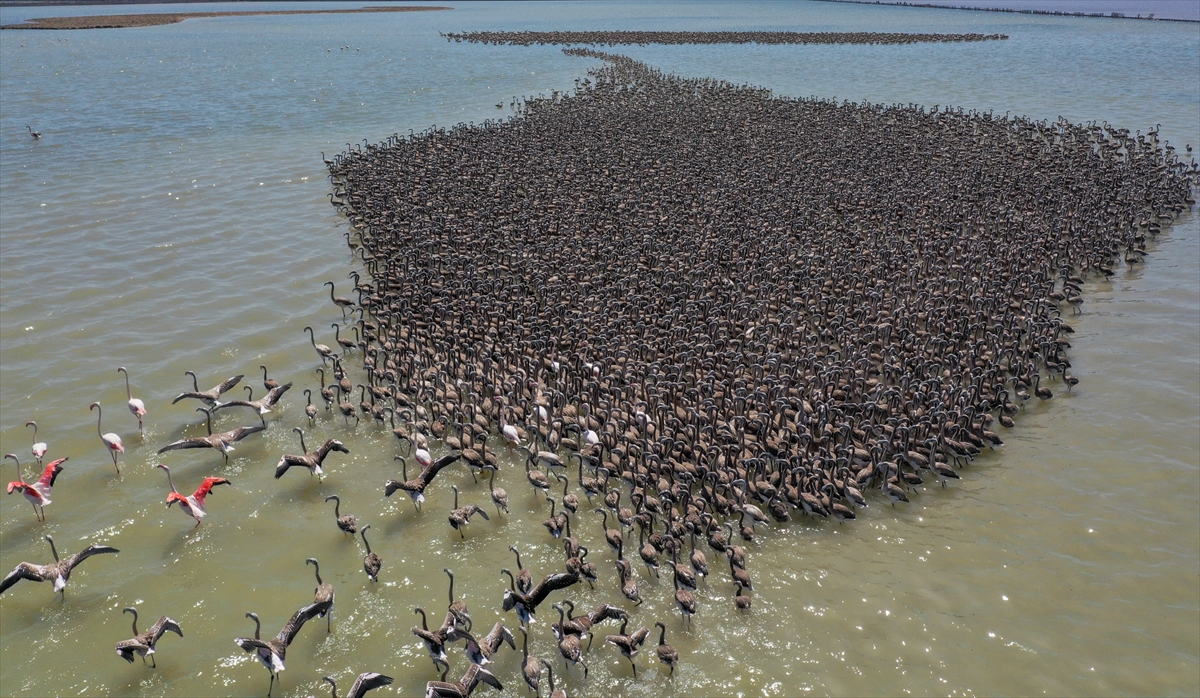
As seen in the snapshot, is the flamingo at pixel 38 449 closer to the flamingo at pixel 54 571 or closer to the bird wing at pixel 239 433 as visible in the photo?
the bird wing at pixel 239 433

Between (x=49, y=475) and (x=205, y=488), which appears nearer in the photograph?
(x=205, y=488)

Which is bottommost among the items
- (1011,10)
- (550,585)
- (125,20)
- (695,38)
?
(550,585)

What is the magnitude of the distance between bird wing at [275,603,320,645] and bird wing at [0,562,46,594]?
3597mm

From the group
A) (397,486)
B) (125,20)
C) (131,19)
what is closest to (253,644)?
(397,486)

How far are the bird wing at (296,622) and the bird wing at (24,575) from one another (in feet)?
11.8

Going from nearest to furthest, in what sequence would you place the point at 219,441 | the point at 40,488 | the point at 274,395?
the point at 40,488
the point at 219,441
the point at 274,395

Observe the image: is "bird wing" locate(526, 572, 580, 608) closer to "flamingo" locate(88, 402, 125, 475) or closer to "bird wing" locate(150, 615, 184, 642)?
"bird wing" locate(150, 615, 184, 642)

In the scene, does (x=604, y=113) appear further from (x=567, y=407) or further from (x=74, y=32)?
(x=74, y=32)

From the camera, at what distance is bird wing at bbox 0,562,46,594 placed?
10.8 metres

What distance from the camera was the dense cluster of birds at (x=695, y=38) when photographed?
8694 centimetres

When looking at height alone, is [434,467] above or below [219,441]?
above

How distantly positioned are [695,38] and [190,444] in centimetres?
8745

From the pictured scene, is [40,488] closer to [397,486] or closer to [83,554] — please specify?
[83,554]

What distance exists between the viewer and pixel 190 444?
1416cm
